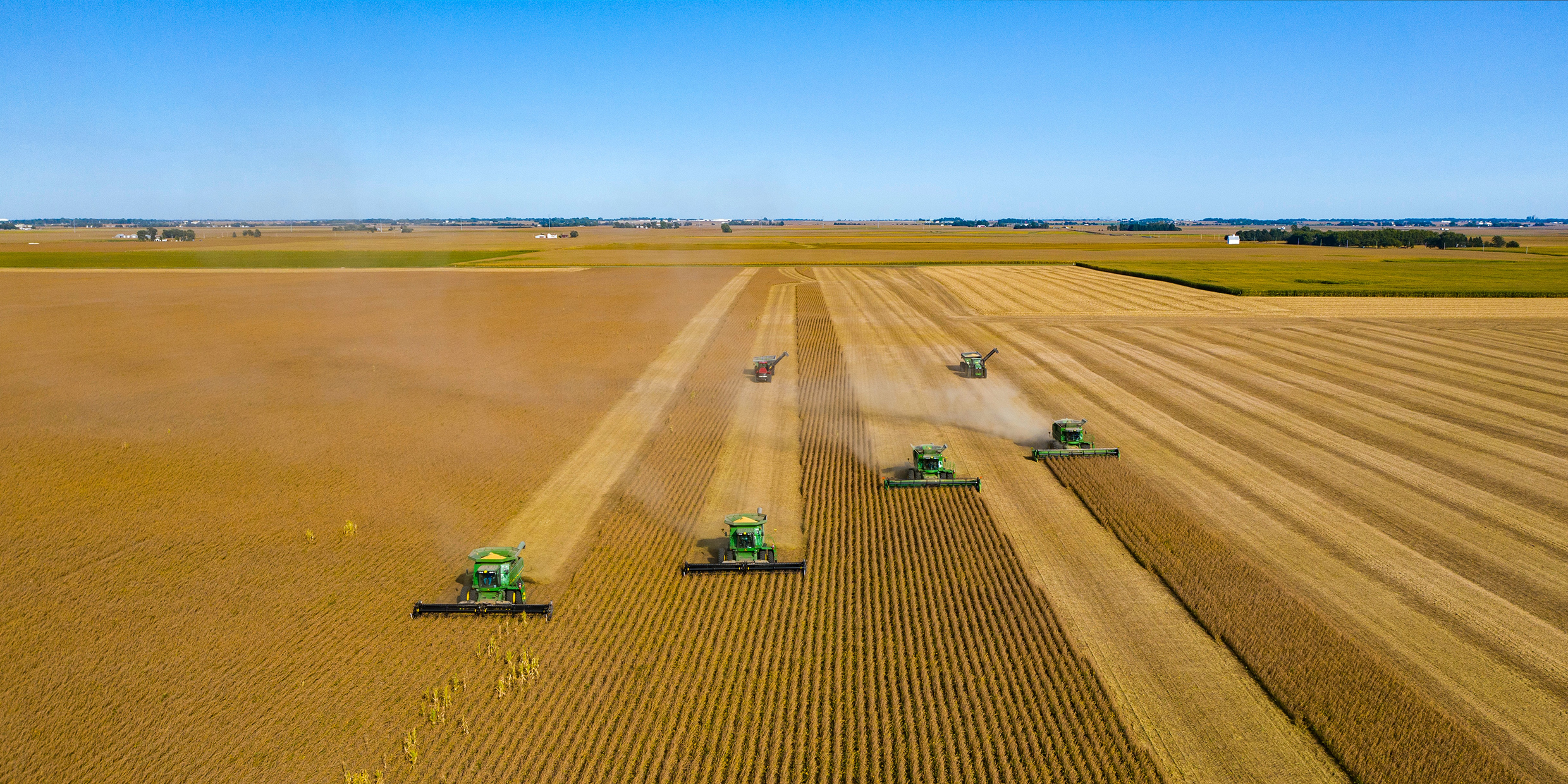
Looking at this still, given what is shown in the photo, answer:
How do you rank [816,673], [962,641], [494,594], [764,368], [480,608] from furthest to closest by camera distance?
[764,368]
[494,594]
[480,608]
[962,641]
[816,673]

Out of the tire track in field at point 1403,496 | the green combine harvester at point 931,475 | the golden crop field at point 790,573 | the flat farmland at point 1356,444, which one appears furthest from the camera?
the green combine harvester at point 931,475

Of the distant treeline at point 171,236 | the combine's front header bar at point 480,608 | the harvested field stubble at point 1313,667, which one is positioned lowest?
the harvested field stubble at point 1313,667

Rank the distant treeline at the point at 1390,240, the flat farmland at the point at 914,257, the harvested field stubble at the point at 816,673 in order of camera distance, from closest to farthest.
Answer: the harvested field stubble at the point at 816,673 < the flat farmland at the point at 914,257 < the distant treeline at the point at 1390,240

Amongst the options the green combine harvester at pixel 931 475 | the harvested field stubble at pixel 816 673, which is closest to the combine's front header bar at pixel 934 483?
the green combine harvester at pixel 931 475

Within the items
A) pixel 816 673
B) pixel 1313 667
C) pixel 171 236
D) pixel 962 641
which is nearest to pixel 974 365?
pixel 962 641

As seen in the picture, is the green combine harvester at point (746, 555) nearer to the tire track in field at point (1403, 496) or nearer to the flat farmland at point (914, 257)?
the tire track in field at point (1403, 496)

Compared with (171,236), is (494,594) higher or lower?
lower

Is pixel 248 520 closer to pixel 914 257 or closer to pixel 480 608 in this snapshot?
pixel 480 608

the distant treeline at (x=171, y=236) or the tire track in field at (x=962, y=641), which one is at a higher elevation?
the distant treeline at (x=171, y=236)

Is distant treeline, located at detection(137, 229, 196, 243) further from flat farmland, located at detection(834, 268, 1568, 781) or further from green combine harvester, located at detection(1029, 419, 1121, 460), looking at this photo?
green combine harvester, located at detection(1029, 419, 1121, 460)
